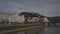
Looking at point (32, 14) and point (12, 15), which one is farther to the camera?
point (32, 14)

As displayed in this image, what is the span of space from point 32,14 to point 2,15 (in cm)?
7703

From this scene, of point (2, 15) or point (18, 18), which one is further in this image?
point (18, 18)

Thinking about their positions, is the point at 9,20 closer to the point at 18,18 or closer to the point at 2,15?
the point at 2,15

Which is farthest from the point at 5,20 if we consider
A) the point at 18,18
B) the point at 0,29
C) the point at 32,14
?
the point at 32,14

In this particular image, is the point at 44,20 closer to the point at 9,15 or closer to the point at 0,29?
the point at 9,15

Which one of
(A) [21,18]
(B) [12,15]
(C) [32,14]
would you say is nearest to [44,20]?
(C) [32,14]

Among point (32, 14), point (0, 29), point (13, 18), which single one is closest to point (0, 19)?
point (13, 18)

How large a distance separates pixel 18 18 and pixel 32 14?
62.7 meters

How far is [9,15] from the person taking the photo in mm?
112750

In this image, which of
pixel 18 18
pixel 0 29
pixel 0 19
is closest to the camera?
pixel 0 29

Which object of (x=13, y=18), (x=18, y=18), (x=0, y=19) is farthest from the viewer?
(x=18, y=18)

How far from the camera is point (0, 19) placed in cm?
10662

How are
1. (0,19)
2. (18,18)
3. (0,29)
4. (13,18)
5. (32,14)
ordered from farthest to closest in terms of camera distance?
1. (32,14)
2. (18,18)
3. (13,18)
4. (0,19)
5. (0,29)

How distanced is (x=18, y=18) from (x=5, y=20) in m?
16.6
